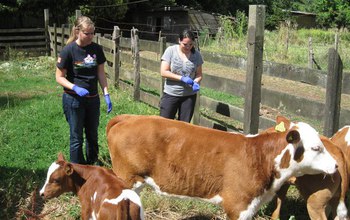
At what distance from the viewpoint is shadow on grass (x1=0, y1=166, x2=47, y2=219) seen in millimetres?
4581

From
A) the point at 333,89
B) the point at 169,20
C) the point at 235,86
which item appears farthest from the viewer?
the point at 169,20

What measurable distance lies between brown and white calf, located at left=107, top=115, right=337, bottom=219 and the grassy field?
73 centimetres

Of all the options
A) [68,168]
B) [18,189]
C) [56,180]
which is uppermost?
[68,168]

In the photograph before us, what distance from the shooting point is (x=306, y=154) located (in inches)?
142

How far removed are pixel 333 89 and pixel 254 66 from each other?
100 cm

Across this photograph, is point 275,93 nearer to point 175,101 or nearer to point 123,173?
point 175,101

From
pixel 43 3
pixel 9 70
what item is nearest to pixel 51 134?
pixel 9 70

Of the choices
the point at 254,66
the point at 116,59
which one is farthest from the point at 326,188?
the point at 116,59

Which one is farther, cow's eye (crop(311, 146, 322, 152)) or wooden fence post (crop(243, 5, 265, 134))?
wooden fence post (crop(243, 5, 265, 134))

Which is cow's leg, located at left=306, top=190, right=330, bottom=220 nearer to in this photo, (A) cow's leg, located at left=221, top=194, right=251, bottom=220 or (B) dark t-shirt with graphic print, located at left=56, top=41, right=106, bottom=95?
(A) cow's leg, located at left=221, top=194, right=251, bottom=220

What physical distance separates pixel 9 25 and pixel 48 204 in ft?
71.4

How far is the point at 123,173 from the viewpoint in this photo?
13.5 feet

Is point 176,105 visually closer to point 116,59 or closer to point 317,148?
point 317,148

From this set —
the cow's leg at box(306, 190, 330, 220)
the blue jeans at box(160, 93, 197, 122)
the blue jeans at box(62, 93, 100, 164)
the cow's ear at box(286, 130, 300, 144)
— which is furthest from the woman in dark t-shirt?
the cow's leg at box(306, 190, 330, 220)
